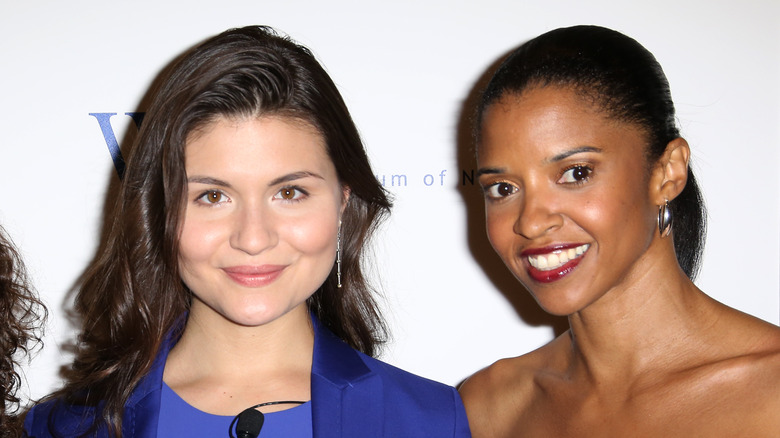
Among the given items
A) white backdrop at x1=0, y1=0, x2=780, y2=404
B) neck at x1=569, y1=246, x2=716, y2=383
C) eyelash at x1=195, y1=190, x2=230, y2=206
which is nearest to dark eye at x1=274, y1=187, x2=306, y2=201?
eyelash at x1=195, y1=190, x2=230, y2=206

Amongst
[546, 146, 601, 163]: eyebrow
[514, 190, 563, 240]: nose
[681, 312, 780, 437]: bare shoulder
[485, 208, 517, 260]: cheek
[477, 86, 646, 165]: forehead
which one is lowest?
[681, 312, 780, 437]: bare shoulder

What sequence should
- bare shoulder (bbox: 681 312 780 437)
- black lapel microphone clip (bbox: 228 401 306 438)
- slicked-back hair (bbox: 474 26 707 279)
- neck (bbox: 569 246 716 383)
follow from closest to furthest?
black lapel microphone clip (bbox: 228 401 306 438), bare shoulder (bbox: 681 312 780 437), slicked-back hair (bbox: 474 26 707 279), neck (bbox: 569 246 716 383)

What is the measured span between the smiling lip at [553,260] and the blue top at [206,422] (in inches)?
27.1

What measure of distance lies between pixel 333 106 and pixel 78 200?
3.30ft

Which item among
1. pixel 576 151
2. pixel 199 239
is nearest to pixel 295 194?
pixel 199 239

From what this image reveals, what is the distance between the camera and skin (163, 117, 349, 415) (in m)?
1.97

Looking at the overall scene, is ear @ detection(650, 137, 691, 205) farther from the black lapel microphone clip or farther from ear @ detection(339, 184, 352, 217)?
the black lapel microphone clip

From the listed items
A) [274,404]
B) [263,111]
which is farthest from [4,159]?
[274,404]

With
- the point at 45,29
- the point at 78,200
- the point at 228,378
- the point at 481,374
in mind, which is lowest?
the point at 481,374

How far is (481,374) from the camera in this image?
8.61ft

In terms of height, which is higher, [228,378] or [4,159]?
[4,159]

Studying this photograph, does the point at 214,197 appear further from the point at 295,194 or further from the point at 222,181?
the point at 295,194

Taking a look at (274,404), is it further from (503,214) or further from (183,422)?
(503,214)

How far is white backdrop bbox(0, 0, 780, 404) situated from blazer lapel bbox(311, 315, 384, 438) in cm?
64
